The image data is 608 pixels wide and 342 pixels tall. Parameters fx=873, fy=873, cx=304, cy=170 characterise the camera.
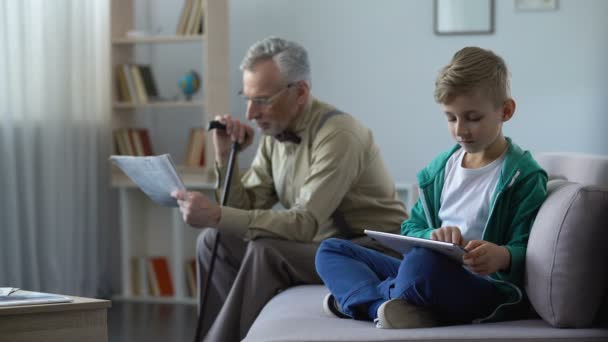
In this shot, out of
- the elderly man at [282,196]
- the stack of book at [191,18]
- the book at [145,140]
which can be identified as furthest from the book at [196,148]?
the elderly man at [282,196]

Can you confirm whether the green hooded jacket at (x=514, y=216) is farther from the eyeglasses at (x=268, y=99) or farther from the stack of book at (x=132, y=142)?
the stack of book at (x=132, y=142)

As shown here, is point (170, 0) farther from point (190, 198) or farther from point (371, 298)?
point (371, 298)

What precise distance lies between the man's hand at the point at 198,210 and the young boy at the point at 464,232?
1.81ft

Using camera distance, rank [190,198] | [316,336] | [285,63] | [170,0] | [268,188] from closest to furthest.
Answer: [316,336]
[190,198]
[285,63]
[268,188]
[170,0]

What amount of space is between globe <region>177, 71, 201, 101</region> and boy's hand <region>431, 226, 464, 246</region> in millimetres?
2880

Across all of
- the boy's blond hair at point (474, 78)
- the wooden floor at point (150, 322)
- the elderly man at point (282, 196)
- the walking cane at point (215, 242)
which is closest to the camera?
the boy's blond hair at point (474, 78)

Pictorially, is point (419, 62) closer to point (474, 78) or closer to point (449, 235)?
point (474, 78)

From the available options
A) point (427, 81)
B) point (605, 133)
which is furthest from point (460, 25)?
point (605, 133)

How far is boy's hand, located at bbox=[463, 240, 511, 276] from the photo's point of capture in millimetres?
1720

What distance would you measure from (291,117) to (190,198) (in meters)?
0.48

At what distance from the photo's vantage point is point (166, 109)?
15.6ft

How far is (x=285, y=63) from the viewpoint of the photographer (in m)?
2.82

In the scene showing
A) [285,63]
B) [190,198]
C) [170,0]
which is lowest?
[190,198]

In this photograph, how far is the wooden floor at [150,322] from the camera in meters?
3.54
